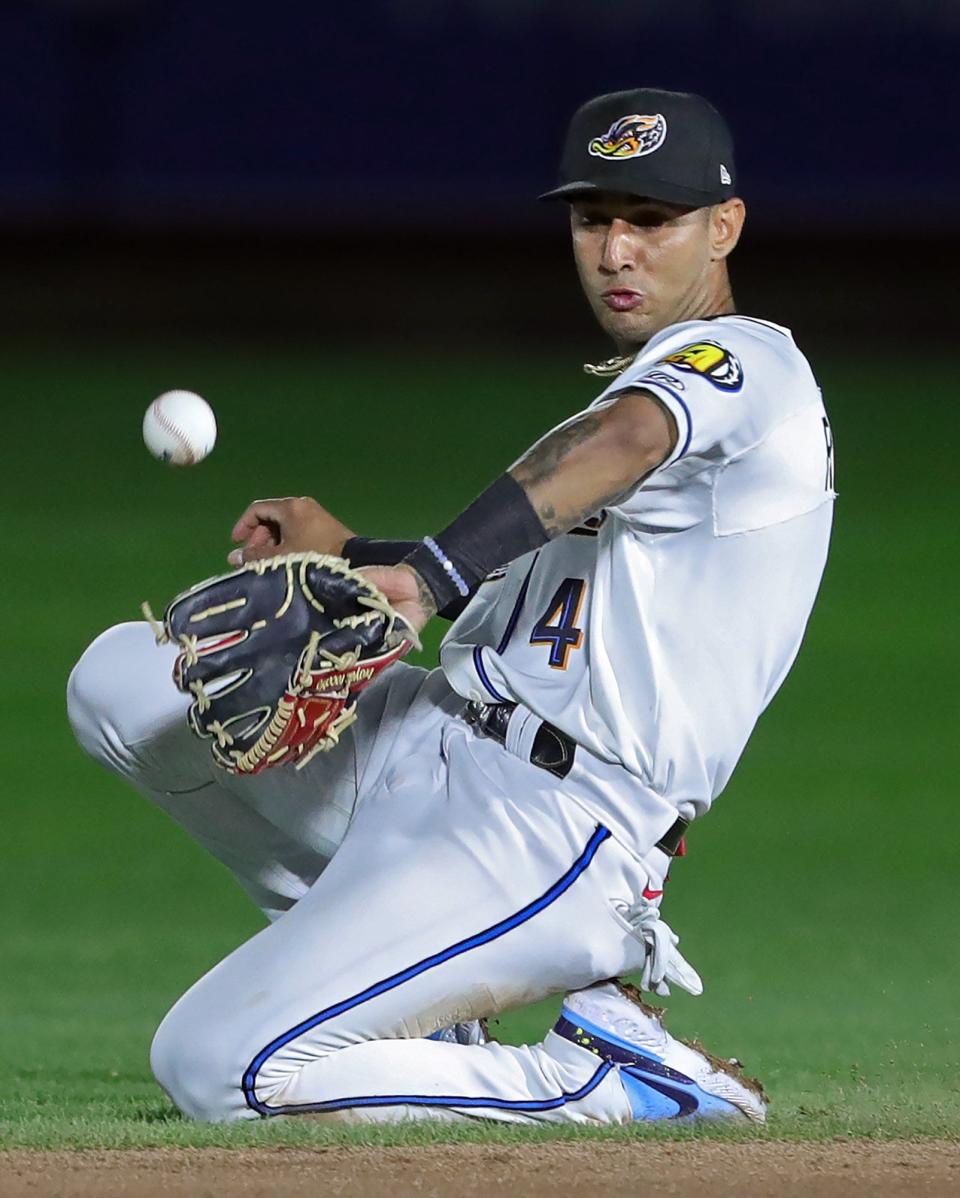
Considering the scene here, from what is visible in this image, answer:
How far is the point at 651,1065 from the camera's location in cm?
396

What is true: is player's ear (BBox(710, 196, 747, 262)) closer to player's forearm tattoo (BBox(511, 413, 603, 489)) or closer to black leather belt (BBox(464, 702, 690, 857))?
player's forearm tattoo (BBox(511, 413, 603, 489))

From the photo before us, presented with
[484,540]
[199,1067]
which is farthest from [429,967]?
[484,540]

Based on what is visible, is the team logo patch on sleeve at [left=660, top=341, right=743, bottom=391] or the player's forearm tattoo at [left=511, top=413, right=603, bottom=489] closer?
the player's forearm tattoo at [left=511, top=413, right=603, bottom=489]

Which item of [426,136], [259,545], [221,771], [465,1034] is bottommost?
[465,1034]

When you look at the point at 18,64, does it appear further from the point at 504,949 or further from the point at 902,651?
the point at 504,949

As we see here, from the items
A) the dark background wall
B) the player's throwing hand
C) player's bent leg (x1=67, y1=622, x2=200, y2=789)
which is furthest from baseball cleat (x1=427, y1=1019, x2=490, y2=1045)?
the dark background wall

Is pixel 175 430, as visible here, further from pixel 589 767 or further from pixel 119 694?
pixel 589 767

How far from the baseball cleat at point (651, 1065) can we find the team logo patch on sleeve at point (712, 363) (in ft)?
3.68

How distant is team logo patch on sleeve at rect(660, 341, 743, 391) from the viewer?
370 cm

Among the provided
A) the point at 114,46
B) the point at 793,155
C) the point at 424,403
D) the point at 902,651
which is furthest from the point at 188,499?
the point at 793,155

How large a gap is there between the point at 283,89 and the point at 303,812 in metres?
16.0

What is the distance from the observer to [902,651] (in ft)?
32.7

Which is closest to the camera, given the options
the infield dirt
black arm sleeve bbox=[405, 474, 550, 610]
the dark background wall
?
the infield dirt

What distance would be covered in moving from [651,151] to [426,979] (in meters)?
1.55
